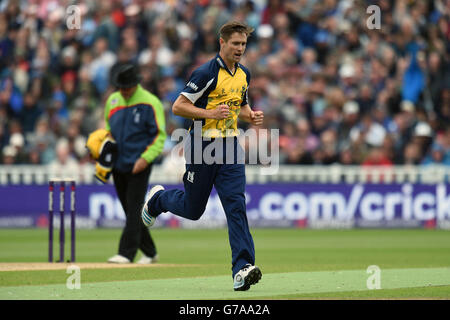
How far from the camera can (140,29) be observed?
83.9ft

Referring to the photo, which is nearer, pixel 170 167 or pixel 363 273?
pixel 363 273

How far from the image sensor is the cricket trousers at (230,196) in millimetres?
10148

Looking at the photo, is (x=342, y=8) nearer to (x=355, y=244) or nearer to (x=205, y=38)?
(x=205, y=38)

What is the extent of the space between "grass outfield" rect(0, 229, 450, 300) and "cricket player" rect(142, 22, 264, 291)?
406mm

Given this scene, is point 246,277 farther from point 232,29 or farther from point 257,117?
point 232,29

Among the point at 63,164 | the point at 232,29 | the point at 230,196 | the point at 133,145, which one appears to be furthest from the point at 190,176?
the point at 63,164

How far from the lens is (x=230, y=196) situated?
10.2m

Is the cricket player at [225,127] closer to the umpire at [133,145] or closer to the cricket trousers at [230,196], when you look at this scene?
the cricket trousers at [230,196]

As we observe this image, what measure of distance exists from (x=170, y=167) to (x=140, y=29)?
4435 mm

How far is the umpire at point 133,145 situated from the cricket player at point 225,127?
3.36 m

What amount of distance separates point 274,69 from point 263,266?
11.2 meters

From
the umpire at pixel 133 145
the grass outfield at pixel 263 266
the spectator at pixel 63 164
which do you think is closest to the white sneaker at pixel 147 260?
the umpire at pixel 133 145

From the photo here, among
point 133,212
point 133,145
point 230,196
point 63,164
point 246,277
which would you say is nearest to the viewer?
point 246,277
